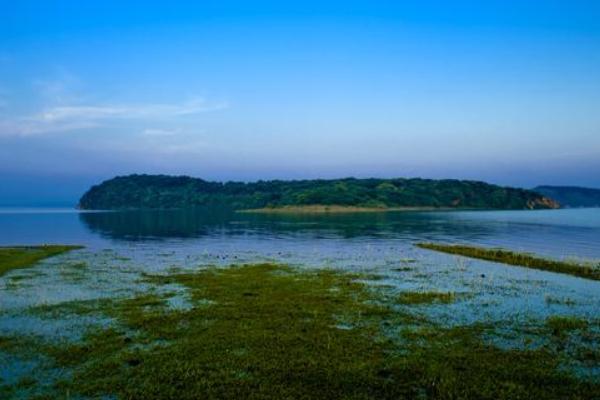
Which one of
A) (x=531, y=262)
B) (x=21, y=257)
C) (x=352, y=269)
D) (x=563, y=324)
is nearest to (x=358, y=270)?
(x=352, y=269)

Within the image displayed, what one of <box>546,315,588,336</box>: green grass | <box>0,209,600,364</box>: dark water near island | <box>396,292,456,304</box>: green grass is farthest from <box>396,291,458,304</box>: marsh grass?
<box>546,315,588,336</box>: green grass

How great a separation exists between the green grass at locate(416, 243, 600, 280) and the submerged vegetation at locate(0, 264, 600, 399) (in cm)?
2637

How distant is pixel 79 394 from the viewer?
54.4ft

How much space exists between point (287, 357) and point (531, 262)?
157 ft

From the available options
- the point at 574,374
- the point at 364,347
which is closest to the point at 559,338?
the point at 574,374

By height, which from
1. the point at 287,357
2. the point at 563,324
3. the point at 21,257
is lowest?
the point at 21,257

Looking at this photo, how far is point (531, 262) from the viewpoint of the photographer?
56281 mm

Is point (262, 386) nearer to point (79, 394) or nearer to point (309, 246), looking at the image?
point (79, 394)

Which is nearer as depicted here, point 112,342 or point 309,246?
point 112,342

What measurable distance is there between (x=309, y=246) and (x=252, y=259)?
23331mm

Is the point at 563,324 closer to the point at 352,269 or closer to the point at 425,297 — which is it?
the point at 425,297

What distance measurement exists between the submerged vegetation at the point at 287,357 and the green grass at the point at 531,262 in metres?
26.4

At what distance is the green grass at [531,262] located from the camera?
48156 millimetres

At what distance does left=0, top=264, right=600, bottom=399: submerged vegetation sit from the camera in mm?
16953
